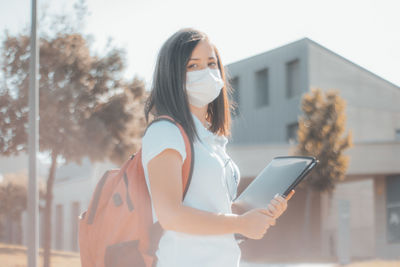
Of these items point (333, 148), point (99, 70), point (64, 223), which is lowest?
point (64, 223)

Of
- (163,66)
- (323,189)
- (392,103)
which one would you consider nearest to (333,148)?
(323,189)

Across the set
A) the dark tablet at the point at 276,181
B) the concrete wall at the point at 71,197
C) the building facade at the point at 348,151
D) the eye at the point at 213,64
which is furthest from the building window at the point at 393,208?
the eye at the point at 213,64

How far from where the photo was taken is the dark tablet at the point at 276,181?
1887 millimetres

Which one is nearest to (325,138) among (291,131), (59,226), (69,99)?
(69,99)

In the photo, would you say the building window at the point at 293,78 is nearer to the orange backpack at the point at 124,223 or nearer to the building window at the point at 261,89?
the building window at the point at 261,89

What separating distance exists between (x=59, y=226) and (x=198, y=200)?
42.4m

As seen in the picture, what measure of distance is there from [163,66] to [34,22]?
846 centimetres

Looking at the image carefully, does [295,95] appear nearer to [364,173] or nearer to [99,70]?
[364,173]

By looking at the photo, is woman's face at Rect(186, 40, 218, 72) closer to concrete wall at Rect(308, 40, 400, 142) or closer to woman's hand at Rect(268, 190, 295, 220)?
woman's hand at Rect(268, 190, 295, 220)

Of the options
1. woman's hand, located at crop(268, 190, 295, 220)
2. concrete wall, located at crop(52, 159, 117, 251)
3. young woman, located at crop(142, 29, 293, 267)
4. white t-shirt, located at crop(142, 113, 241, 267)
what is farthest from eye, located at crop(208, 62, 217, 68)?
concrete wall, located at crop(52, 159, 117, 251)

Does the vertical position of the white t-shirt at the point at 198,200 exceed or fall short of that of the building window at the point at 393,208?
it exceeds it

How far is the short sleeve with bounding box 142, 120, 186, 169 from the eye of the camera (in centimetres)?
162

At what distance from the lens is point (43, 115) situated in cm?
1447

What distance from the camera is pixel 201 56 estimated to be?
6.31 ft
